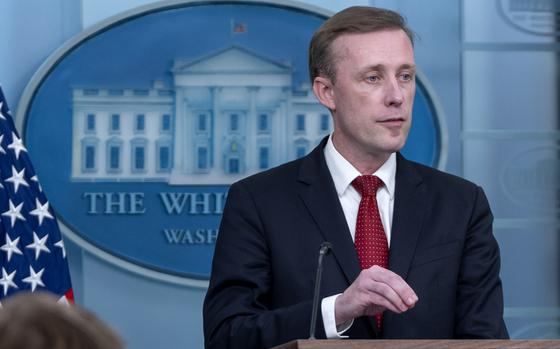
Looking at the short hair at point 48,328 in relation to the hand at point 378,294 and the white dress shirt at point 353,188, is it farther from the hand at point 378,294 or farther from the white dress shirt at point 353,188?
the white dress shirt at point 353,188

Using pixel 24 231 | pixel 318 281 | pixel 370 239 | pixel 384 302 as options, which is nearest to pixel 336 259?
pixel 370 239

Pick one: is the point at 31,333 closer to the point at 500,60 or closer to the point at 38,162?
the point at 38,162

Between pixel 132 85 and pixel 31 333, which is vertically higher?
pixel 132 85

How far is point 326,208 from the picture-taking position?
103 inches

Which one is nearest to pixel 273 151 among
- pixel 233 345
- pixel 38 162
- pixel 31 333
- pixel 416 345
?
pixel 38 162

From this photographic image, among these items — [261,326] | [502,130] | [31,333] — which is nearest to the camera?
[31,333]

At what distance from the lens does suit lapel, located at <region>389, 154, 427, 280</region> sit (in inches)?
99.9

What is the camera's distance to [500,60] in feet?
13.5

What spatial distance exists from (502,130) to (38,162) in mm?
1597

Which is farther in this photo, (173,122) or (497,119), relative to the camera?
(497,119)

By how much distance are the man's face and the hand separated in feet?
1.71

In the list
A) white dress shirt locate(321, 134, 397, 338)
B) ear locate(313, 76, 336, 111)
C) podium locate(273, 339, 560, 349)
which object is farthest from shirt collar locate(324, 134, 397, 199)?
podium locate(273, 339, 560, 349)

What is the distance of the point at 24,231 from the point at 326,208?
3.99 feet

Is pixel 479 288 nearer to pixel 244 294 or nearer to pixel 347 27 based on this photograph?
pixel 244 294
